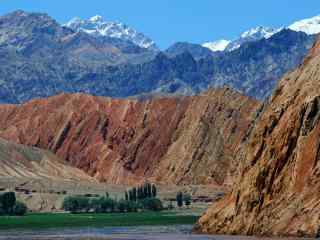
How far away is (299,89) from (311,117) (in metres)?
6.66

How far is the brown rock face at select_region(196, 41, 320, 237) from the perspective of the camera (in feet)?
254

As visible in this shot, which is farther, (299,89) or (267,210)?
(299,89)

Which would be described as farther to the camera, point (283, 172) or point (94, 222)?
point (94, 222)

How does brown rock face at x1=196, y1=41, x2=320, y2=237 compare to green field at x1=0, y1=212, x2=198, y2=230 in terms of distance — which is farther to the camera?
green field at x1=0, y1=212, x2=198, y2=230

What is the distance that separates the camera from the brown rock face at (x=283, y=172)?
254 feet

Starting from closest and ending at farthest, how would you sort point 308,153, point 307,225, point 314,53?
point 307,225, point 308,153, point 314,53

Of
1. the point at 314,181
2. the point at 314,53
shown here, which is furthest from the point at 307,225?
the point at 314,53

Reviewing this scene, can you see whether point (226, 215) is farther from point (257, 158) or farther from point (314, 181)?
point (314, 181)

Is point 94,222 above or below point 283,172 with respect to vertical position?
below

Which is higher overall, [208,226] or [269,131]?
[269,131]

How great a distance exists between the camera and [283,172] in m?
83.2

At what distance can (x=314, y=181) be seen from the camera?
77438 millimetres

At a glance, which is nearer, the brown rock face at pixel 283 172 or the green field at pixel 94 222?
the brown rock face at pixel 283 172

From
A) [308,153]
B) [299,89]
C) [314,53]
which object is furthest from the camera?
[314,53]
